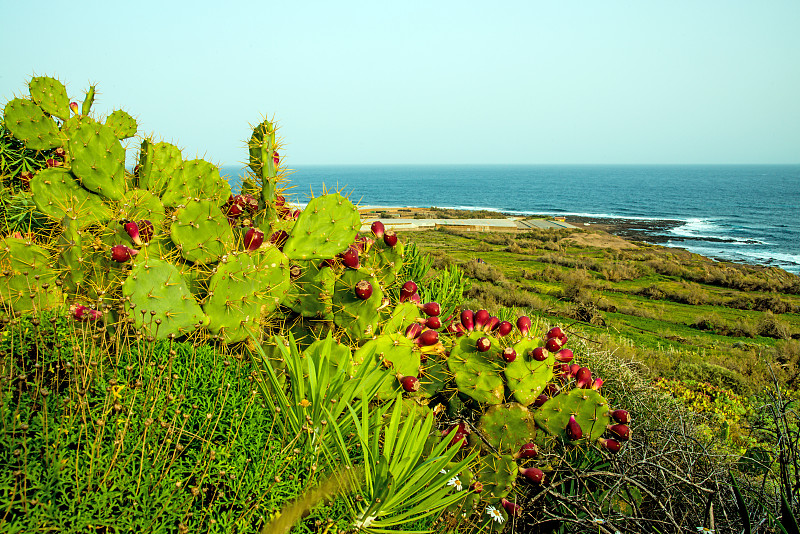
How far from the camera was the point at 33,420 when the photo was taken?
4.78ft

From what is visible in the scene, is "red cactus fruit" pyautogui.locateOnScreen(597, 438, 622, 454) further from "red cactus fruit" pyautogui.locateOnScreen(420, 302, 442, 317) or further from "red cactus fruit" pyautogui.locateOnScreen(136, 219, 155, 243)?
"red cactus fruit" pyautogui.locateOnScreen(136, 219, 155, 243)

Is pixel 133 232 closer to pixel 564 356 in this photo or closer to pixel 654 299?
pixel 564 356

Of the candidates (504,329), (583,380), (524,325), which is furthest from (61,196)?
(583,380)

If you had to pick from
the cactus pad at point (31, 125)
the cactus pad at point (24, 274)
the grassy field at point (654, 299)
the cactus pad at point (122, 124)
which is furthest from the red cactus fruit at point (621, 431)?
the grassy field at point (654, 299)

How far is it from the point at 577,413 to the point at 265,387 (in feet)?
6.67

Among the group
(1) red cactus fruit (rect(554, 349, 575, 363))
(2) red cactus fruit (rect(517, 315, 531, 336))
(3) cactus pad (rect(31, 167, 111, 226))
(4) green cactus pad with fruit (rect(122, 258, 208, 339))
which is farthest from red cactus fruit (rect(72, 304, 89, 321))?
(1) red cactus fruit (rect(554, 349, 575, 363))

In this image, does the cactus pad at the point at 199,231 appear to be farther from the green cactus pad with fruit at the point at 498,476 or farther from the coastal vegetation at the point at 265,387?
the green cactus pad with fruit at the point at 498,476

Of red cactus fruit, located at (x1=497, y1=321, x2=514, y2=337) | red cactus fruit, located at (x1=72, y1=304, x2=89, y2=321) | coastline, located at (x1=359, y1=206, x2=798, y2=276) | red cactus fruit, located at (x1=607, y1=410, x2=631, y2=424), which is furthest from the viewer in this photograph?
coastline, located at (x1=359, y1=206, x2=798, y2=276)

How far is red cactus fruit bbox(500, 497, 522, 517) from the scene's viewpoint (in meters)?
2.59

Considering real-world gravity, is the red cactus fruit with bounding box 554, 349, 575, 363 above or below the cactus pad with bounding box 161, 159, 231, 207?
below

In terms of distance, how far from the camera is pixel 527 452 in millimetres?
2945

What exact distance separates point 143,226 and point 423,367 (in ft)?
6.47

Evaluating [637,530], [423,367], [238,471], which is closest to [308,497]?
[238,471]

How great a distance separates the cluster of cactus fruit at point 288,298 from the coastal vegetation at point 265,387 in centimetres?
1
